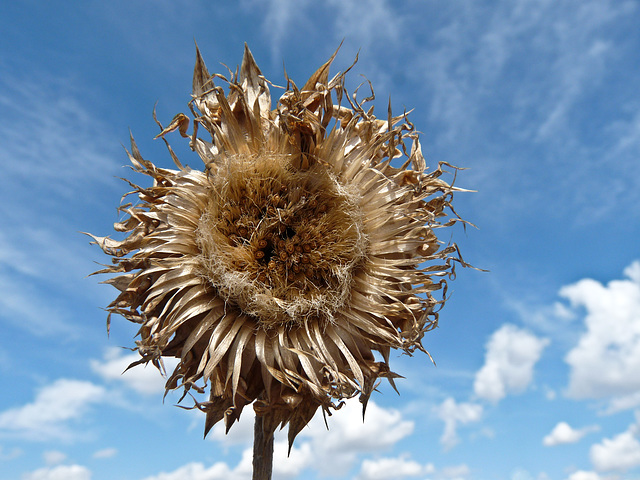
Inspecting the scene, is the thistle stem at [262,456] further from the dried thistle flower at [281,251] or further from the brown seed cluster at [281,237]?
the brown seed cluster at [281,237]

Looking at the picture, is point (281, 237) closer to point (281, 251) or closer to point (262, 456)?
point (281, 251)

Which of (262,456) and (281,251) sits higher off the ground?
(281,251)

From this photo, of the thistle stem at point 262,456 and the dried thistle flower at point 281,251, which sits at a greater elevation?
the dried thistle flower at point 281,251

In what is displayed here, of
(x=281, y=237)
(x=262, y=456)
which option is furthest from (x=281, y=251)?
(x=262, y=456)

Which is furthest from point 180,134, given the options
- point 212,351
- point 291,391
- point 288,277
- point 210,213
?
point 291,391

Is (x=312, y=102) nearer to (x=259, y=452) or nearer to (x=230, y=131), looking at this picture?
(x=230, y=131)

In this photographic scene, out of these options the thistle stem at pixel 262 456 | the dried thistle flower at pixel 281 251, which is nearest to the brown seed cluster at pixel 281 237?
the dried thistle flower at pixel 281 251
